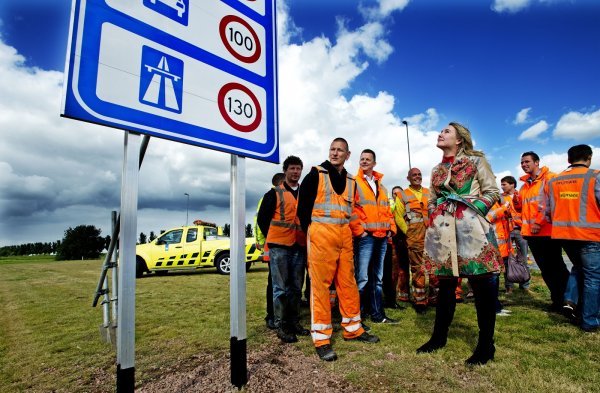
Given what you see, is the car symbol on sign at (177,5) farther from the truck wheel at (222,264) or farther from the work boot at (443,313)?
the truck wheel at (222,264)

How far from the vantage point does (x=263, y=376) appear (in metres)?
2.44

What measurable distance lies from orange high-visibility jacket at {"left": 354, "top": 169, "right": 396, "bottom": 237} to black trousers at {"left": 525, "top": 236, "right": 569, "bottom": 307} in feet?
6.86

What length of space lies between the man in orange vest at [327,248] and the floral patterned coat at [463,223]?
0.79 metres

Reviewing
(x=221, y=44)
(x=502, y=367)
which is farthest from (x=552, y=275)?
(x=221, y=44)

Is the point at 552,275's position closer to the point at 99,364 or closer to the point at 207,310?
the point at 207,310

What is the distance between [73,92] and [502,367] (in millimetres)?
3316

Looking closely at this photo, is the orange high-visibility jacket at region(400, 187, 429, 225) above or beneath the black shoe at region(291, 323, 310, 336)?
above

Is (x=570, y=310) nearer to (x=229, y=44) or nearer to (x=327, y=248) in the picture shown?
(x=327, y=248)

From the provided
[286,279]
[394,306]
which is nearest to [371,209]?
[286,279]

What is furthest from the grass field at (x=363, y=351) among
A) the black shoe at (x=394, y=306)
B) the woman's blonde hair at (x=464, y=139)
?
the woman's blonde hair at (x=464, y=139)

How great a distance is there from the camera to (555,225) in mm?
3811

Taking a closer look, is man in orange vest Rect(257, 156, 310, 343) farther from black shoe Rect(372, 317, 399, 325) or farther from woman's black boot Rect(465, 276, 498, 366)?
woman's black boot Rect(465, 276, 498, 366)

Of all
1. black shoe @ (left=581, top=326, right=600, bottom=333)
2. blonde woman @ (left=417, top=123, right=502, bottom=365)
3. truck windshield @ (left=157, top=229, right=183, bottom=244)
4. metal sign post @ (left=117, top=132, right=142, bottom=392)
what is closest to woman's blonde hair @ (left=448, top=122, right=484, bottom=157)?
blonde woman @ (left=417, top=123, right=502, bottom=365)

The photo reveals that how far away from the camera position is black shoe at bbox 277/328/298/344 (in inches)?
131
